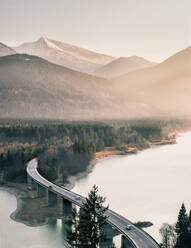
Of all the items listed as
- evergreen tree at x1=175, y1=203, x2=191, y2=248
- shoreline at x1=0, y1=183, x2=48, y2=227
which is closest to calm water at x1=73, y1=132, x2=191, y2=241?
evergreen tree at x1=175, y1=203, x2=191, y2=248

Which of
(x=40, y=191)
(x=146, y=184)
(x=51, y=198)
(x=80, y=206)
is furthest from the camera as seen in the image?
(x=146, y=184)

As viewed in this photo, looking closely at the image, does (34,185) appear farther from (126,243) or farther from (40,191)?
(126,243)

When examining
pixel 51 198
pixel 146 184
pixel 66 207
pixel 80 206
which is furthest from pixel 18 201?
pixel 146 184

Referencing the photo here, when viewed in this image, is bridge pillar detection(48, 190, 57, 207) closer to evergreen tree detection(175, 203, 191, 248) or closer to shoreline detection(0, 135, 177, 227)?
shoreline detection(0, 135, 177, 227)

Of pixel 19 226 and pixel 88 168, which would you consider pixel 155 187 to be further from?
pixel 19 226

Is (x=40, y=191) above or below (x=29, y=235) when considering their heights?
above

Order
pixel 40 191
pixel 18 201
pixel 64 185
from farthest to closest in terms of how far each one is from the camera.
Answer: pixel 64 185
pixel 40 191
pixel 18 201

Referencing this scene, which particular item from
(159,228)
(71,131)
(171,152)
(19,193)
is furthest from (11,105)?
(159,228)
